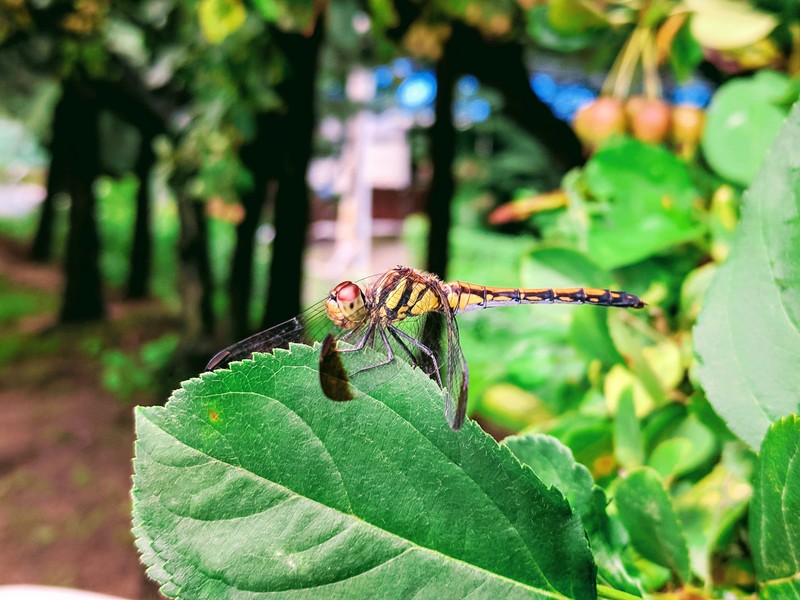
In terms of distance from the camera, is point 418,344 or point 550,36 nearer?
point 418,344

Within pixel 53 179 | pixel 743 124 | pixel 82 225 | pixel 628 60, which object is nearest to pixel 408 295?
pixel 743 124

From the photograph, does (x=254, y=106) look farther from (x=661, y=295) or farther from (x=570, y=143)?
(x=661, y=295)

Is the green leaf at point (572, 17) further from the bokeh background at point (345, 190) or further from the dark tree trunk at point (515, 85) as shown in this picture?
the dark tree trunk at point (515, 85)

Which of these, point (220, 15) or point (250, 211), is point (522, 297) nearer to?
point (220, 15)

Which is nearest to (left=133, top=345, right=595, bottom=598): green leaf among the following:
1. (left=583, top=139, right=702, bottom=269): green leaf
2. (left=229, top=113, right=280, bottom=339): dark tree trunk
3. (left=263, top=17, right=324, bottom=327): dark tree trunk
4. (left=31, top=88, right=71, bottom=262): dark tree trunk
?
(left=583, top=139, right=702, bottom=269): green leaf

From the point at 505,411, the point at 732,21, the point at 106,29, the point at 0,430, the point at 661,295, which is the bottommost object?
the point at 0,430

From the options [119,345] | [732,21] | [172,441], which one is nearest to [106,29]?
[119,345]

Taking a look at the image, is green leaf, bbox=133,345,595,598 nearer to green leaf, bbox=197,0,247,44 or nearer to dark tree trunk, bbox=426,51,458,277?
green leaf, bbox=197,0,247,44
